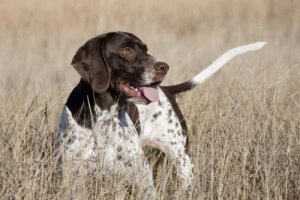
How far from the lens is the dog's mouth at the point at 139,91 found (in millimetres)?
5301

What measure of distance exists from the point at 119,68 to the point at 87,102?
0.30 metres

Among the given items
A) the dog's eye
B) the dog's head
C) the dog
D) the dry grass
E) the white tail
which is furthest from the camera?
the white tail

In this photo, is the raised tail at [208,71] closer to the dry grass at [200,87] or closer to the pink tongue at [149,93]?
the dry grass at [200,87]

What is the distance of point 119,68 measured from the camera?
5355 mm

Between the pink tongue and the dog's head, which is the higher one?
the dog's head

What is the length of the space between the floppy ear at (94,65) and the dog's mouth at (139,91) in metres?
0.13

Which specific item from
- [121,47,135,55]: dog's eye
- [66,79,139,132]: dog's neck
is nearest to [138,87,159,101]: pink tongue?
[66,79,139,132]: dog's neck

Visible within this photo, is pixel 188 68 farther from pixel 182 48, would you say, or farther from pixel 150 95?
pixel 150 95

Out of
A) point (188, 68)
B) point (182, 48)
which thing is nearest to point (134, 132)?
point (188, 68)

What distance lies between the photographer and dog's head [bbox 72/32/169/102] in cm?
526

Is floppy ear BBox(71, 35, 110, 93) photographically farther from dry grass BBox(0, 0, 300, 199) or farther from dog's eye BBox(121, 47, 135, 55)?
dry grass BBox(0, 0, 300, 199)

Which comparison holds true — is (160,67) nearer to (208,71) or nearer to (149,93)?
(149,93)

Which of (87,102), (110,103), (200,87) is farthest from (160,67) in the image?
(200,87)

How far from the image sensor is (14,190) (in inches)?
182
